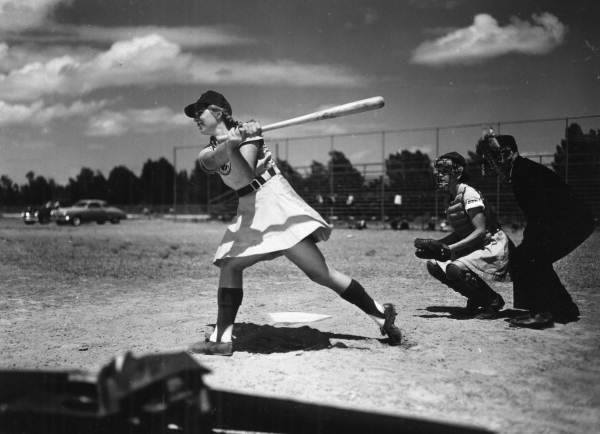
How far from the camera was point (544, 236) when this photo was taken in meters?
5.15

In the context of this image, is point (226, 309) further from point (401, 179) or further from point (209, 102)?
point (401, 179)

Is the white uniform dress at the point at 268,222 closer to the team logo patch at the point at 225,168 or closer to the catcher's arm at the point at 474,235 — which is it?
the team logo patch at the point at 225,168

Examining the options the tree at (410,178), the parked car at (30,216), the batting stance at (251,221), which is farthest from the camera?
the parked car at (30,216)

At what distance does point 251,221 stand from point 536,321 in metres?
2.60

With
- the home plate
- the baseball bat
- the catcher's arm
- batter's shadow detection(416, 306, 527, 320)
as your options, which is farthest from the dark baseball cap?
batter's shadow detection(416, 306, 527, 320)

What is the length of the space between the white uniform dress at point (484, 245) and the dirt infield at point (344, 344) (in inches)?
18.9

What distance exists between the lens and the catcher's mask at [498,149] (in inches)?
211

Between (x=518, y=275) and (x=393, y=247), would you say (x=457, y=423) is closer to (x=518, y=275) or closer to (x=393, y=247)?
(x=518, y=275)

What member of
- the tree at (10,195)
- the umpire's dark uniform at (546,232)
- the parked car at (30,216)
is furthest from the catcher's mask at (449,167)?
the tree at (10,195)

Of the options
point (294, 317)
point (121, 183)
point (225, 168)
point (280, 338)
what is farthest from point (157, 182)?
point (225, 168)

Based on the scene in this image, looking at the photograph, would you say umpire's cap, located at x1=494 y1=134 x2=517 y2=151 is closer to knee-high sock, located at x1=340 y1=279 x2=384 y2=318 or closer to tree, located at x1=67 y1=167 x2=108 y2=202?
knee-high sock, located at x1=340 y1=279 x2=384 y2=318

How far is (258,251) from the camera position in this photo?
4.07m

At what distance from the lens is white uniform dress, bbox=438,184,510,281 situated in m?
5.54

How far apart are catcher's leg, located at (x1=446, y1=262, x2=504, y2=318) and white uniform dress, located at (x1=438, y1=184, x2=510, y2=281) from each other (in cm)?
6
